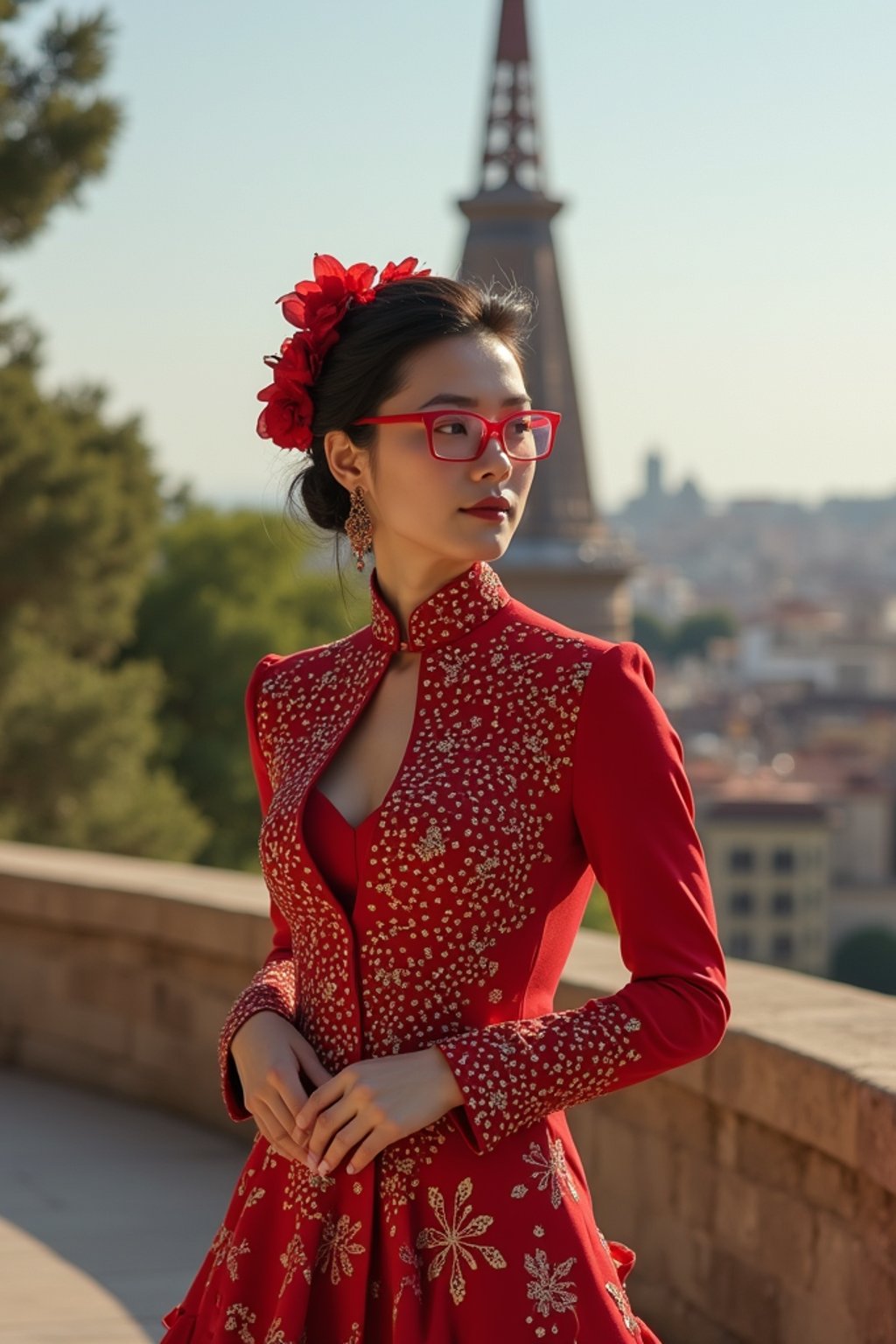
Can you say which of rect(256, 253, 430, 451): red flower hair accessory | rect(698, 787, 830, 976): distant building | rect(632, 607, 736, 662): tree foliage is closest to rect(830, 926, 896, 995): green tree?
rect(698, 787, 830, 976): distant building

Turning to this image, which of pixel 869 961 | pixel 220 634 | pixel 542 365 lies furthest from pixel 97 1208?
pixel 869 961

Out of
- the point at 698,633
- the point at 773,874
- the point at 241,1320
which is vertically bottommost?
the point at 773,874

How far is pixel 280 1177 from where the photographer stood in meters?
2.01

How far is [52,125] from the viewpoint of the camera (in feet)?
50.0

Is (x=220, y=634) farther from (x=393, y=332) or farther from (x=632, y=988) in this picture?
(x=632, y=988)

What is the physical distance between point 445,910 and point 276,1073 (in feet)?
0.73

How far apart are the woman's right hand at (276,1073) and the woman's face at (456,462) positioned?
479 mm

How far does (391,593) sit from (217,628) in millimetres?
29860

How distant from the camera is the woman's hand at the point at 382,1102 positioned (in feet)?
5.98

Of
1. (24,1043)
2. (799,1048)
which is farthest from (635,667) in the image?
(24,1043)

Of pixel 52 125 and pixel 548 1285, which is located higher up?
pixel 52 125

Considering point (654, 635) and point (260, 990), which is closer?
point (260, 990)

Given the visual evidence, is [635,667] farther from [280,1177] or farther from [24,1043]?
[24,1043]

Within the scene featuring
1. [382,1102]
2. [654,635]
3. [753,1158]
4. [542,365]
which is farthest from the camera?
[654,635]
